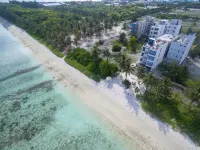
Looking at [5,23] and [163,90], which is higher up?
[163,90]

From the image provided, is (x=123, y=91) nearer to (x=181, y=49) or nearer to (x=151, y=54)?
(x=151, y=54)

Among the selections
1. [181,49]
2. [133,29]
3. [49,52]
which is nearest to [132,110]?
[181,49]

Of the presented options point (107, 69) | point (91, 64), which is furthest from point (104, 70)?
point (91, 64)

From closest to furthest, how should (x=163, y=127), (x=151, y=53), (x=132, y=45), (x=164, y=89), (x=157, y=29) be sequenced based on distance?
(x=163, y=127) < (x=164, y=89) < (x=151, y=53) < (x=132, y=45) < (x=157, y=29)

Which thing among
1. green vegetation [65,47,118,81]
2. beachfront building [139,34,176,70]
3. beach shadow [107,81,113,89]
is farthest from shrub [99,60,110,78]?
beachfront building [139,34,176,70]

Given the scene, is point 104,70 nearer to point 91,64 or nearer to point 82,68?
point 91,64

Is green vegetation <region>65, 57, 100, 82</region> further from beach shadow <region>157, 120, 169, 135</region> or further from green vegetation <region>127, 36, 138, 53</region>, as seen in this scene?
green vegetation <region>127, 36, 138, 53</region>
